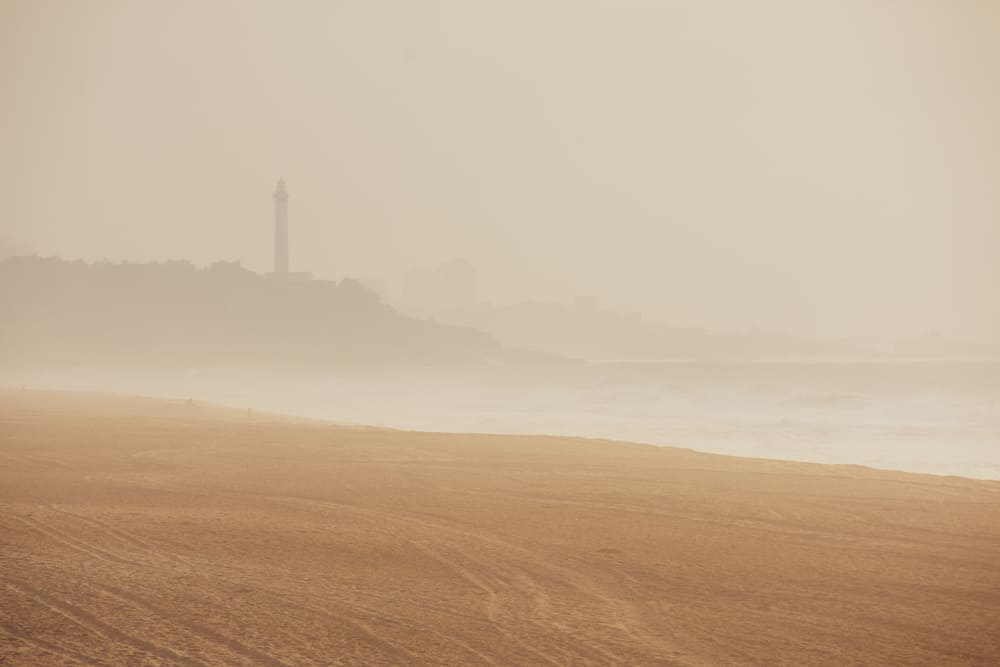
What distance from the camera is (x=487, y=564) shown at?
8.48 metres

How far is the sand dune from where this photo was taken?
6242mm

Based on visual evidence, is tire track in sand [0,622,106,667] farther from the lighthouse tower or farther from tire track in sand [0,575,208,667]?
the lighthouse tower

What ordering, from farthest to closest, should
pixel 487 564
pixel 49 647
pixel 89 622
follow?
1. pixel 487 564
2. pixel 89 622
3. pixel 49 647

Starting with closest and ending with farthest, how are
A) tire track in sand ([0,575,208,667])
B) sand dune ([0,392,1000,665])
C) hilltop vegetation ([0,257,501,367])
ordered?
tire track in sand ([0,575,208,667])
sand dune ([0,392,1000,665])
hilltop vegetation ([0,257,501,367])

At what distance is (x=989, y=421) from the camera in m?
35.8

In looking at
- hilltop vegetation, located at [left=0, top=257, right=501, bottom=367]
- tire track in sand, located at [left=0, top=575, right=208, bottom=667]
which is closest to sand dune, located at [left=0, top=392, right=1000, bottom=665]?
tire track in sand, located at [left=0, top=575, right=208, bottom=667]

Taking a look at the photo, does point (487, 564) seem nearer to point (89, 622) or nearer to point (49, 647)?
point (89, 622)

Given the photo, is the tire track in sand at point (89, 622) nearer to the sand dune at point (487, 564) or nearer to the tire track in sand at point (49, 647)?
the sand dune at point (487, 564)

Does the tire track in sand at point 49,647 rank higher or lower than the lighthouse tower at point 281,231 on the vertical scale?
lower

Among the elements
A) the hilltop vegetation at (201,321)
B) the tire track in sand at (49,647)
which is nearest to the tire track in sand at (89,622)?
the tire track in sand at (49,647)

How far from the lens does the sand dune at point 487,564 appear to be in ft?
20.5

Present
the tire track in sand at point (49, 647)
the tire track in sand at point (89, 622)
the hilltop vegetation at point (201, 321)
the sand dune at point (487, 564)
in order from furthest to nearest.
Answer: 1. the hilltop vegetation at point (201, 321)
2. the sand dune at point (487, 564)
3. the tire track in sand at point (89, 622)
4. the tire track in sand at point (49, 647)

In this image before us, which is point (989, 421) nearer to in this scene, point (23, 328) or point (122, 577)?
point (122, 577)

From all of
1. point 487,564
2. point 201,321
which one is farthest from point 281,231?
point 487,564
